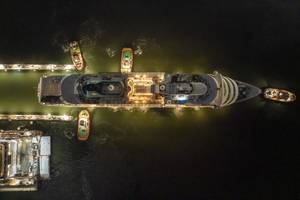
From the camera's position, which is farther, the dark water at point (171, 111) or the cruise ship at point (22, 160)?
the dark water at point (171, 111)

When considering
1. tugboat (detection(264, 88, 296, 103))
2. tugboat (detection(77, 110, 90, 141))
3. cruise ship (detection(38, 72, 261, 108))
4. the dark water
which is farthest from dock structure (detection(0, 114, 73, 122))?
tugboat (detection(264, 88, 296, 103))

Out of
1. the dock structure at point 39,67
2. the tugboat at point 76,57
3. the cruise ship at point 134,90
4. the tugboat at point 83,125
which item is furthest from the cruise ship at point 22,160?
the tugboat at point 76,57

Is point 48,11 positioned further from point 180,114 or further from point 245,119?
point 245,119

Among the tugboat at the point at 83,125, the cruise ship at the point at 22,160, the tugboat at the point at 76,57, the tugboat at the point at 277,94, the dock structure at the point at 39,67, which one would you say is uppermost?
the tugboat at the point at 76,57

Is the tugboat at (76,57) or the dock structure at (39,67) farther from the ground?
the tugboat at (76,57)

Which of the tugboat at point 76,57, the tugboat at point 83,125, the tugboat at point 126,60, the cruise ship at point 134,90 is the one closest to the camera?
the cruise ship at point 134,90

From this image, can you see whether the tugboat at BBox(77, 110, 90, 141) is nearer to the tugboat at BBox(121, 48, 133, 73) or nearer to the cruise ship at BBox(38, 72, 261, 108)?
the cruise ship at BBox(38, 72, 261, 108)

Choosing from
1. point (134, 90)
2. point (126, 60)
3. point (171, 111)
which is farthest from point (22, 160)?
point (171, 111)

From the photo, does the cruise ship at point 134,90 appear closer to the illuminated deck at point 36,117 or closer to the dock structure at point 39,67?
the illuminated deck at point 36,117
